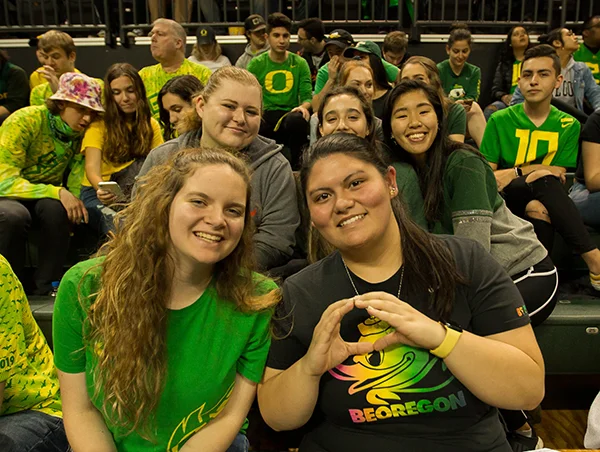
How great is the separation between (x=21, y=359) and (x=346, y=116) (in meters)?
1.38

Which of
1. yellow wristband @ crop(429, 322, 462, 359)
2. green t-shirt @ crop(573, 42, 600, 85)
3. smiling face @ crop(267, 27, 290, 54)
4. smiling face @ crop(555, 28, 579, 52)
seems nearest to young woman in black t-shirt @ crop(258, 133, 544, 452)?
yellow wristband @ crop(429, 322, 462, 359)

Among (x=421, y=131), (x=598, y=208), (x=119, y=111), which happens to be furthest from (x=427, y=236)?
(x=119, y=111)

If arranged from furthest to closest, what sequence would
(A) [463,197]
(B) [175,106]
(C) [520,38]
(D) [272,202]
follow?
(C) [520,38] → (B) [175,106] → (D) [272,202] → (A) [463,197]

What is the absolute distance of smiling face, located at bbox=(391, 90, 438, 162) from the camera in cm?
196

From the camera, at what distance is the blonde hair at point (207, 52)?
15.3 feet

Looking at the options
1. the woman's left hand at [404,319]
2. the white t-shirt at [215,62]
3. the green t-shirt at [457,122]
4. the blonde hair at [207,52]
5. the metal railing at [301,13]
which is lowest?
the woman's left hand at [404,319]

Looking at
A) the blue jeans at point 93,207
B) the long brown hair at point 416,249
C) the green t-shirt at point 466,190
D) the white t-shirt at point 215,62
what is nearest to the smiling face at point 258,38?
the white t-shirt at point 215,62

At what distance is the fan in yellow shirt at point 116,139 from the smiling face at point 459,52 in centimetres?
255

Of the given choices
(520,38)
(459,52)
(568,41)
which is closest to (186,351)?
(459,52)

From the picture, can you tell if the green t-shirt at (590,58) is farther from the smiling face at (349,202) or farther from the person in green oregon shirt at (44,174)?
the smiling face at (349,202)

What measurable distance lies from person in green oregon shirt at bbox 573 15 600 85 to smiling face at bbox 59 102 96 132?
12.7ft

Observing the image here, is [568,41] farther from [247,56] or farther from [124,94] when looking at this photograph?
[124,94]

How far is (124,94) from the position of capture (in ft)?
9.31

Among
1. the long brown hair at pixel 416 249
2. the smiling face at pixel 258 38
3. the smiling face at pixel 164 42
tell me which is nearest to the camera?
the long brown hair at pixel 416 249
